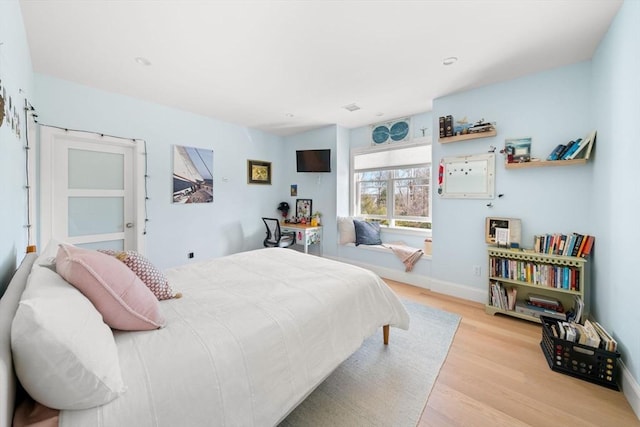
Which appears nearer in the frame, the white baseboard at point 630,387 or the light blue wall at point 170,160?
the white baseboard at point 630,387

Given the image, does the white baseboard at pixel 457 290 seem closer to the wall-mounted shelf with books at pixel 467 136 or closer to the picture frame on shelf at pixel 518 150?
the picture frame on shelf at pixel 518 150

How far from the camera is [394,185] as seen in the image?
430 cm

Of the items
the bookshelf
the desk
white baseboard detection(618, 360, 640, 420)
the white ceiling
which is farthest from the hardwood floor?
the desk

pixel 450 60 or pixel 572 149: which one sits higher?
pixel 450 60

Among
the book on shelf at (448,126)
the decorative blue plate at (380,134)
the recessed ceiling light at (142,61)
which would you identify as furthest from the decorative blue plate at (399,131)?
the recessed ceiling light at (142,61)

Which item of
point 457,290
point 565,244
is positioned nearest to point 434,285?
point 457,290

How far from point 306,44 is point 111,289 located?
218 cm

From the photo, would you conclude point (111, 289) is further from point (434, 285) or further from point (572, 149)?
point (572, 149)

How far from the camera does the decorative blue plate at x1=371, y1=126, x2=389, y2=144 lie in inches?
168

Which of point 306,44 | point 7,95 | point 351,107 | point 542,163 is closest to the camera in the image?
point 7,95

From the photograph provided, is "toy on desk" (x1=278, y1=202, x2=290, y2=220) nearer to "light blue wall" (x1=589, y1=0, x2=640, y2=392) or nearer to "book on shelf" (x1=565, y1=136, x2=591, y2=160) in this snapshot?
"book on shelf" (x1=565, y1=136, x2=591, y2=160)

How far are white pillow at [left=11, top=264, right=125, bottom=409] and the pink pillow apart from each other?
0.17 m

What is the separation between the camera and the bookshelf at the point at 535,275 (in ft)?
7.62

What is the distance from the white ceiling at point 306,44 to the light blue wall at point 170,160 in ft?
0.78
